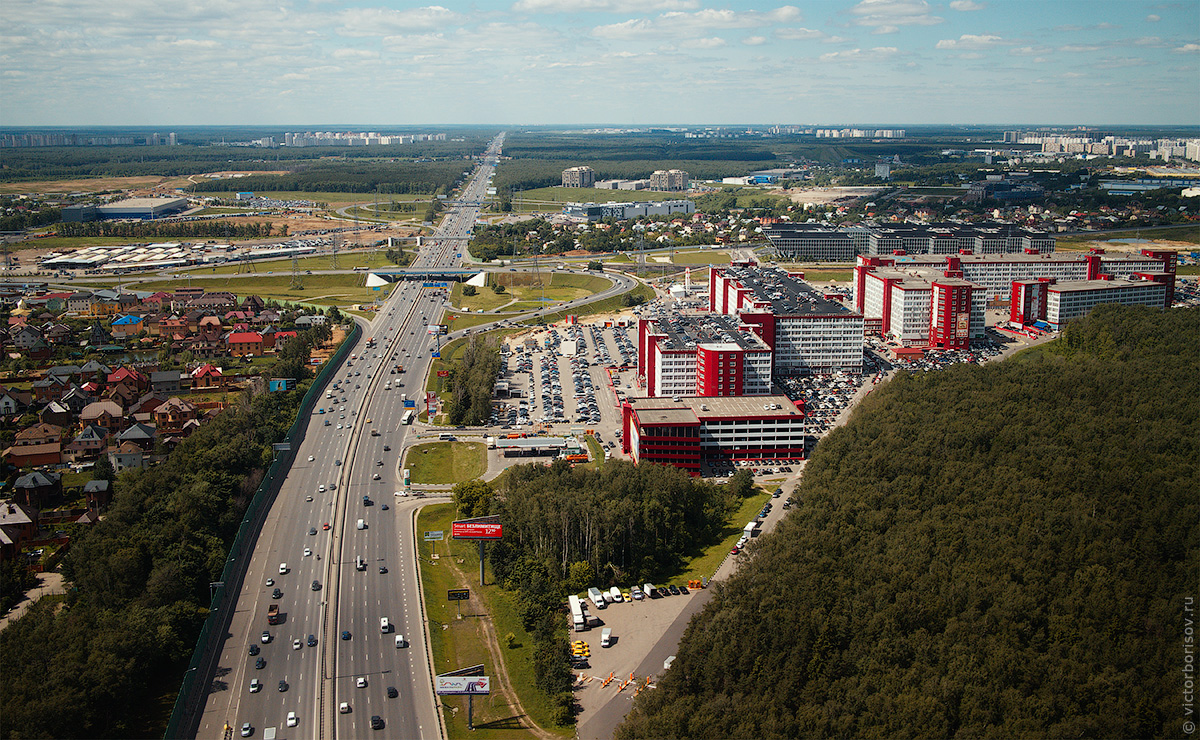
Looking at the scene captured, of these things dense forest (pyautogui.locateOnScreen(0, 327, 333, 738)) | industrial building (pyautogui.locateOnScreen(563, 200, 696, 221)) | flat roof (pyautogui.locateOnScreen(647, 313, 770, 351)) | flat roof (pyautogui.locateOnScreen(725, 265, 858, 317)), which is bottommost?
dense forest (pyautogui.locateOnScreen(0, 327, 333, 738))

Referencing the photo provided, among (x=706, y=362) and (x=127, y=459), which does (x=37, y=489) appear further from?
(x=706, y=362)

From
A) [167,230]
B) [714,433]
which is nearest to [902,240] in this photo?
[714,433]

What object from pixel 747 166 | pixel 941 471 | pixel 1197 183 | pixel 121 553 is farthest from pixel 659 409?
pixel 747 166

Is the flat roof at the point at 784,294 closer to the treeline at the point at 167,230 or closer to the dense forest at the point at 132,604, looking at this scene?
the dense forest at the point at 132,604

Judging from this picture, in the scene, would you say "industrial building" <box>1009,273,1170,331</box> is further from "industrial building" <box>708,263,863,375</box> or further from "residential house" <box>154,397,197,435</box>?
"residential house" <box>154,397,197,435</box>

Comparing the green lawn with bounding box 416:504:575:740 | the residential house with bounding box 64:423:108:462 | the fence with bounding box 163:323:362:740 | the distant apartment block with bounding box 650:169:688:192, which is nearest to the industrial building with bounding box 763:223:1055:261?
the fence with bounding box 163:323:362:740

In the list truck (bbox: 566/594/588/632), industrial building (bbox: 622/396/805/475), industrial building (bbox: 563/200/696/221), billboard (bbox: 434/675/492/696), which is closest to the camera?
billboard (bbox: 434/675/492/696)
